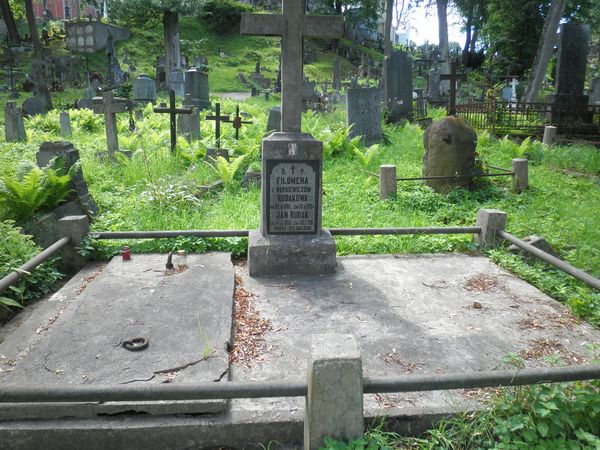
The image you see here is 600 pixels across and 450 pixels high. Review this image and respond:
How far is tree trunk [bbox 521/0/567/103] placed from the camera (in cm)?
1823

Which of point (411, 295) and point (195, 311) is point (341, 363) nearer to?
point (195, 311)

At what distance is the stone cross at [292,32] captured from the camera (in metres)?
4.87

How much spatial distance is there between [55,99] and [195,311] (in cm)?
2465

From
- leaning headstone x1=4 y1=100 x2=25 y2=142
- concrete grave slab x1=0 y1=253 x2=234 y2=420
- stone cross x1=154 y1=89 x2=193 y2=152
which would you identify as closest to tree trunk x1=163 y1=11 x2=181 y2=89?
leaning headstone x1=4 y1=100 x2=25 y2=142

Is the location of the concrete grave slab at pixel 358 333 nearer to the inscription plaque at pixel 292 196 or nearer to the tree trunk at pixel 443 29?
the inscription plaque at pixel 292 196

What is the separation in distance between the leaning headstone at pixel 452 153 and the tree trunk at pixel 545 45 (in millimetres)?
13292

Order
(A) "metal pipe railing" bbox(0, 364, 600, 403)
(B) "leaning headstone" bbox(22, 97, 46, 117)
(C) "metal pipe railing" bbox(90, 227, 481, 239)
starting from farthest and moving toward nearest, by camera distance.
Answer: (B) "leaning headstone" bbox(22, 97, 46, 117), (C) "metal pipe railing" bbox(90, 227, 481, 239), (A) "metal pipe railing" bbox(0, 364, 600, 403)

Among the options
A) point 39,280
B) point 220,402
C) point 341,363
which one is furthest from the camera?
point 39,280

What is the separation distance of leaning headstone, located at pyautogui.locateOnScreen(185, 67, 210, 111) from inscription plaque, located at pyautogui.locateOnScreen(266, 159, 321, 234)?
48.6 ft

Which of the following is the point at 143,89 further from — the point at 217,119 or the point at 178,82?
the point at 217,119

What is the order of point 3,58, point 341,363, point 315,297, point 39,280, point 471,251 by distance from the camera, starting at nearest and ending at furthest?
point 341,363 → point 315,297 → point 39,280 → point 471,251 → point 3,58

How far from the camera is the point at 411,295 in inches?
179

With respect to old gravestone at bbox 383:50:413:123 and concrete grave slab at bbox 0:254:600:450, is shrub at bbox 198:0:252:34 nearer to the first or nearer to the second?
old gravestone at bbox 383:50:413:123

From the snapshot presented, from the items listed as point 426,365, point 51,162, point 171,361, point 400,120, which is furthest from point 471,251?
point 400,120
